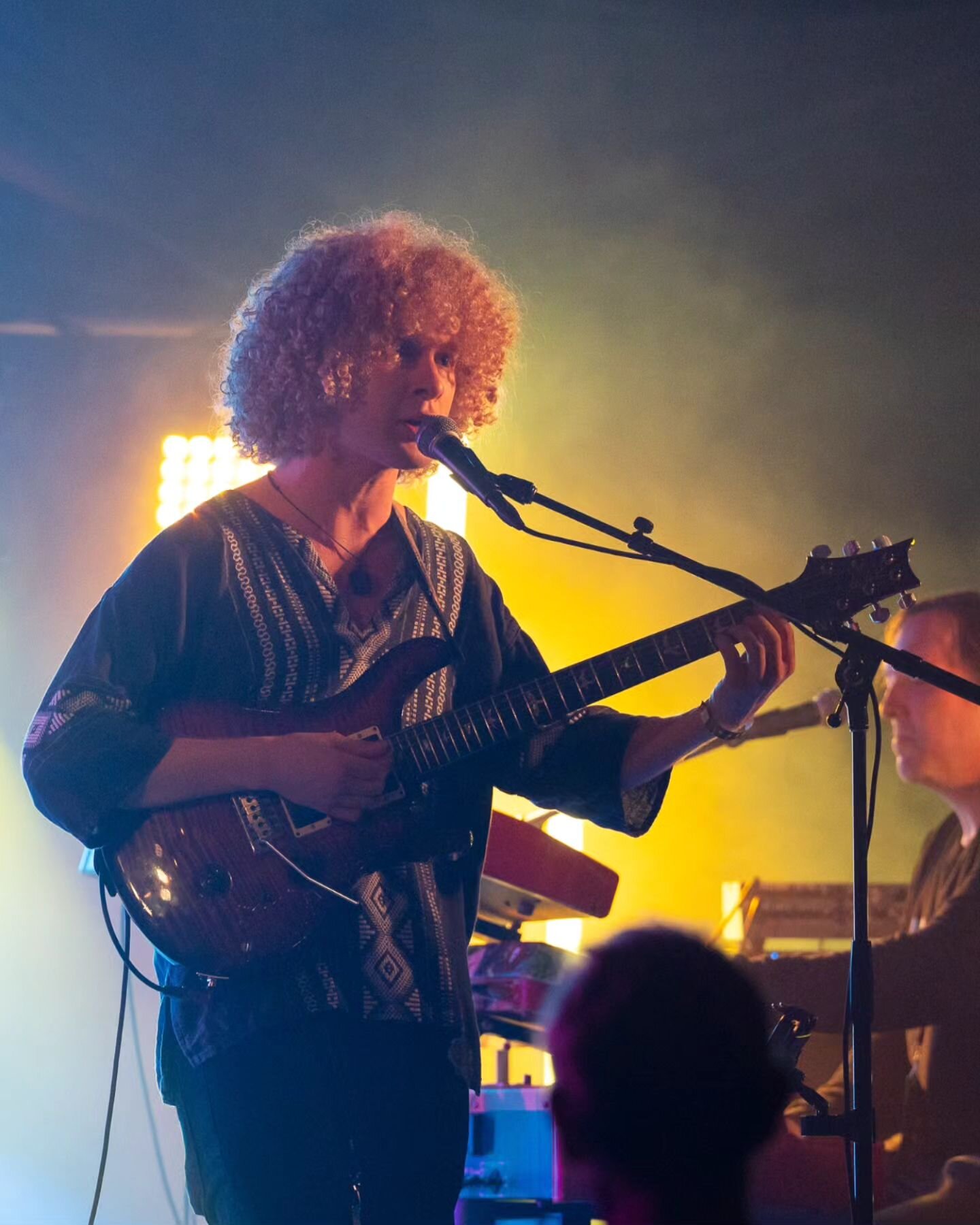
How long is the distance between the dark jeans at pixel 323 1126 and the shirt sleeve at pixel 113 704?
339 millimetres

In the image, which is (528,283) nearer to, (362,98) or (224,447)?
(362,98)

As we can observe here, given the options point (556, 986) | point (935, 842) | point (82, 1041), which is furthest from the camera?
point (82, 1041)

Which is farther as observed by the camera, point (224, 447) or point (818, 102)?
point (818, 102)

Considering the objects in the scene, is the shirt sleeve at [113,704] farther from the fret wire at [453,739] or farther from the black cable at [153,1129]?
the black cable at [153,1129]

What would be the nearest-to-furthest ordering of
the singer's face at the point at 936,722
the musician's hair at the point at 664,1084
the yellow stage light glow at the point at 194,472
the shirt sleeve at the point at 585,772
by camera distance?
the shirt sleeve at the point at 585,772
the musician's hair at the point at 664,1084
the singer's face at the point at 936,722
the yellow stage light glow at the point at 194,472

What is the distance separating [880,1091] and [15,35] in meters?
3.94

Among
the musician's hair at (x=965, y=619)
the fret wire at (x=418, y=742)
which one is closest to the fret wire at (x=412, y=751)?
the fret wire at (x=418, y=742)

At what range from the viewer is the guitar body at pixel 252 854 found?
1.53 meters

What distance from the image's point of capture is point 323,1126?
1460 mm

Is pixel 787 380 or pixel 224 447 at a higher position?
pixel 787 380

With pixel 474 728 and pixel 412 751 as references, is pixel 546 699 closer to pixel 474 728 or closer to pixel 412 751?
pixel 474 728

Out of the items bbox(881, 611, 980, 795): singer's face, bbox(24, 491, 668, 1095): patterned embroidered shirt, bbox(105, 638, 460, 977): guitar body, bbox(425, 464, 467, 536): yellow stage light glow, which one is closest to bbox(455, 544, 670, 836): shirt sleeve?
bbox(24, 491, 668, 1095): patterned embroidered shirt

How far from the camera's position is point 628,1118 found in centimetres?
245

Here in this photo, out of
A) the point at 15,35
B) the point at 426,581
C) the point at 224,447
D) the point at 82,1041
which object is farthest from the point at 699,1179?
the point at 15,35
